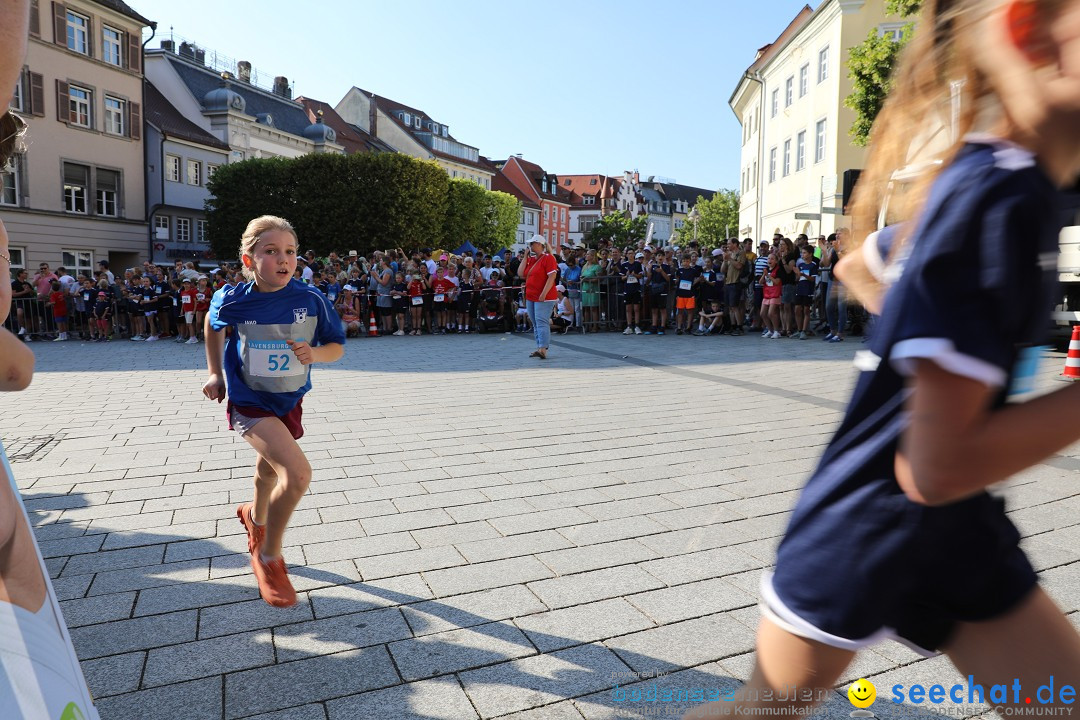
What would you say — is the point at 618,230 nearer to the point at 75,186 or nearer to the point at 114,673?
the point at 75,186

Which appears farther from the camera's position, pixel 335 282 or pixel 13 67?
pixel 335 282

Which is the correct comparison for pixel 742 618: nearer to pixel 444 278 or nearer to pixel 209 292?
pixel 444 278

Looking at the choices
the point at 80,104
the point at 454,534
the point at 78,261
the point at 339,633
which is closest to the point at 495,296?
the point at 454,534

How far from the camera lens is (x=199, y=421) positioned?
8.16 metres

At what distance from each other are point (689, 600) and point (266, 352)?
222 centimetres

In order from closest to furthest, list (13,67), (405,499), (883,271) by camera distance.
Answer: (13,67)
(883,271)
(405,499)

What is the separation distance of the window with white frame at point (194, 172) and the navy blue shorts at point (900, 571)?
51.5 m

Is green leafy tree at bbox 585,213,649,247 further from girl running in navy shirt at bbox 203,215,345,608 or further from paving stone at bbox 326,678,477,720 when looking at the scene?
paving stone at bbox 326,678,477,720

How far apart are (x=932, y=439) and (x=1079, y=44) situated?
1.70 feet

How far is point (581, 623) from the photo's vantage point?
3.27 meters

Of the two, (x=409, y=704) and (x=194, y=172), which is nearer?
(x=409, y=704)

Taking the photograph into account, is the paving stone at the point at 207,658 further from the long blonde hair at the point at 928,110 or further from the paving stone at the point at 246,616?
the long blonde hair at the point at 928,110

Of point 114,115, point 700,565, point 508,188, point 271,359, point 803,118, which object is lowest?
point 700,565

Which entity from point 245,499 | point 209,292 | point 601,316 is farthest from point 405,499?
point 209,292
